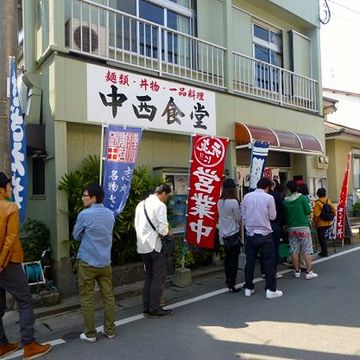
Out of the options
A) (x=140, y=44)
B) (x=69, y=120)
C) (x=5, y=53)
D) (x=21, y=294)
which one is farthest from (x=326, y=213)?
(x=5, y=53)

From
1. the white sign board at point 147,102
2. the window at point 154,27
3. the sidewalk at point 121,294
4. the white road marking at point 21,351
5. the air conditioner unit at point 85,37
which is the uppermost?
the window at point 154,27

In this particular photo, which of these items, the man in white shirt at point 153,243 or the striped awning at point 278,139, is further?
the striped awning at point 278,139

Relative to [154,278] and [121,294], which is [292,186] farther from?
[121,294]

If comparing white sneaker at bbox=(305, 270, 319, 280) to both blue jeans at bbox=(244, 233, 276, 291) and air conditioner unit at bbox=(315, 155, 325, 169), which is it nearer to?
blue jeans at bbox=(244, 233, 276, 291)

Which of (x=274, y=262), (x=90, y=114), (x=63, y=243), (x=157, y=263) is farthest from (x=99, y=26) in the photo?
(x=274, y=262)

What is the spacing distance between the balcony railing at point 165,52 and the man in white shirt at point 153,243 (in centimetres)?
347

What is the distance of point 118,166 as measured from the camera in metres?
6.62

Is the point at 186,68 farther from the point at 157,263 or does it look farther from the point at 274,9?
the point at 157,263

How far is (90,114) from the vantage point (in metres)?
7.26

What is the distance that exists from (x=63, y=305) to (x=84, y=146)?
2.92 metres

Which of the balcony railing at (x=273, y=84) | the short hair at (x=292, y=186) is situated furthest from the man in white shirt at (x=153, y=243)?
the balcony railing at (x=273, y=84)

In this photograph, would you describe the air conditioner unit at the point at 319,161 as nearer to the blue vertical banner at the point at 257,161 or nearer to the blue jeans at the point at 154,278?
the blue vertical banner at the point at 257,161

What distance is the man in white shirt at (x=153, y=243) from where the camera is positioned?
5.62 metres

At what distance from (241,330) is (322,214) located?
514 centimetres
